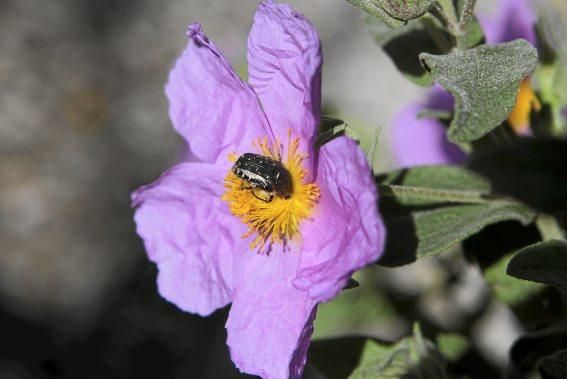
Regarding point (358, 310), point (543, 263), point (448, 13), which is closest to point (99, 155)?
point (358, 310)

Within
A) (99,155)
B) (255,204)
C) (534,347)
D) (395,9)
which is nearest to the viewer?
(395,9)

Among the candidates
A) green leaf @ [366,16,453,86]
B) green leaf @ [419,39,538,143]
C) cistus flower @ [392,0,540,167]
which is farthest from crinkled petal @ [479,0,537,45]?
green leaf @ [419,39,538,143]

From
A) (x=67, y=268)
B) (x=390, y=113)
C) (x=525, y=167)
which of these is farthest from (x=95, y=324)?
(x=525, y=167)

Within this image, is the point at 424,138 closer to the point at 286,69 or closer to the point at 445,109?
the point at 445,109

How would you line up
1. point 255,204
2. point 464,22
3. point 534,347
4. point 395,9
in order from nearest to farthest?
point 395,9 → point 464,22 → point 255,204 → point 534,347

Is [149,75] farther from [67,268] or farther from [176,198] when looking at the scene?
[176,198]

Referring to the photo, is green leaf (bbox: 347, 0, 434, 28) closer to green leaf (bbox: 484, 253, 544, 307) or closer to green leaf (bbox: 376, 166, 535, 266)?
green leaf (bbox: 376, 166, 535, 266)

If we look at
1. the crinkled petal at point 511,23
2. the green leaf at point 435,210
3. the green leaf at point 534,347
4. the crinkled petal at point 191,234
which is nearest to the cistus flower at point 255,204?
the crinkled petal at point 191,234
